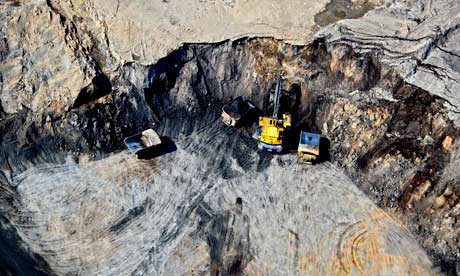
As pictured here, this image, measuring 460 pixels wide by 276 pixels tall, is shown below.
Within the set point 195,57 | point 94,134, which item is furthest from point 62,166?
point 195,57

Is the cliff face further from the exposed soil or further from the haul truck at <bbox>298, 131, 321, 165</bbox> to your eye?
the haul truck at <bbox>298, 131, 321, 165</bbox>

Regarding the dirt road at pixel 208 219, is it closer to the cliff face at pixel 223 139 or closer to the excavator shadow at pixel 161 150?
the cliff face at pixel 223 139

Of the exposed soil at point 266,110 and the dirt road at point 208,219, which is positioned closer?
the dirt road at point 208,219

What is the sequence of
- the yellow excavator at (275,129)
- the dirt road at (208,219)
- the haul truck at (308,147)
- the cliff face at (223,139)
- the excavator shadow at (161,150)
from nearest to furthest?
the dirt road at (208,219), the cliff face at (223,139), the haul truck at (308,147), the yellow excavator at (275,129), the excavator shadow at (161,150)

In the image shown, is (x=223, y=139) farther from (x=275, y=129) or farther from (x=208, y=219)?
(x=208, y=219)

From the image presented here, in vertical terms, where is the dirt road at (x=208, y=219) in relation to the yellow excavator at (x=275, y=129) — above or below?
below

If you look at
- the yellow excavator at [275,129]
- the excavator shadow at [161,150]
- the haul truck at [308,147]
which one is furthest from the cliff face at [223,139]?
the yellow excavator at [275,129]

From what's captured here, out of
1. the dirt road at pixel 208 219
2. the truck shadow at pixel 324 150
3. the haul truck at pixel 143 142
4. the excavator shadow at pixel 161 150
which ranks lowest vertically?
the dirt road at pixel 208 219
